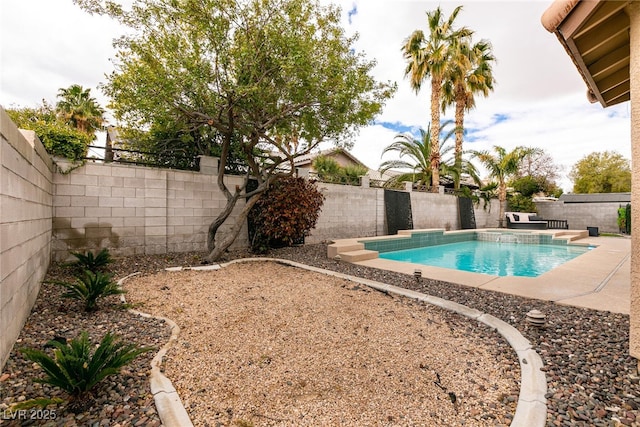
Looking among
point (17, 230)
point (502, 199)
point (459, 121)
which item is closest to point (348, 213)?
point (17, 230)

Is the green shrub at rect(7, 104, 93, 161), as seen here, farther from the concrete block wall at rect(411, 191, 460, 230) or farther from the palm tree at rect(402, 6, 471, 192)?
the palm tree at rect(402, 6, 471, 192)

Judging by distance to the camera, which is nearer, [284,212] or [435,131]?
[284,212]

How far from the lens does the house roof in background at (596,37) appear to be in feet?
7.16

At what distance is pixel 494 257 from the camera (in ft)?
32.5

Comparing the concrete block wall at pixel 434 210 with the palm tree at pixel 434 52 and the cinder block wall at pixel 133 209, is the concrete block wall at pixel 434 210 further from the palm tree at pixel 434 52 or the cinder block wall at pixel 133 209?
the cinder block wall at pixel 133 209

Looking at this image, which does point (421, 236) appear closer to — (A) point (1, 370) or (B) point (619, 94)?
(B) point (619, 94)

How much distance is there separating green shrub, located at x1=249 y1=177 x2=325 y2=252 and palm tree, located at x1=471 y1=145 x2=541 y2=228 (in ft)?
44.8

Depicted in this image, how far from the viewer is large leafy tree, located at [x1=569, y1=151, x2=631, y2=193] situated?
92.4 ft

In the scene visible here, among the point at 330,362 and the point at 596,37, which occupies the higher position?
the point at 596,37

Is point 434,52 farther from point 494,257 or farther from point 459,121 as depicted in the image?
point 494,257

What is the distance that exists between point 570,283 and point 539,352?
3414 mm

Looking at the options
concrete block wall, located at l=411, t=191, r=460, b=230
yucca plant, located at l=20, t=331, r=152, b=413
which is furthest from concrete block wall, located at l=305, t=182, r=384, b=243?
yucca plant, located at l=20, t=331, r=152, b=413

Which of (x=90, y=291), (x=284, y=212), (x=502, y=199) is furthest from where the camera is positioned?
(x=502, y=199)

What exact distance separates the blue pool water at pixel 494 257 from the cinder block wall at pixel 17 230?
8.34 m
